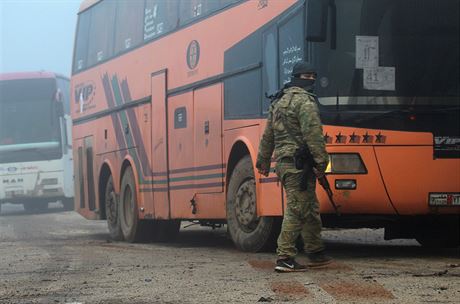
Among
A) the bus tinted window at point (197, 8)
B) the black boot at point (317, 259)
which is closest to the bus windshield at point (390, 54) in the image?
the black boot at point (317, 259)

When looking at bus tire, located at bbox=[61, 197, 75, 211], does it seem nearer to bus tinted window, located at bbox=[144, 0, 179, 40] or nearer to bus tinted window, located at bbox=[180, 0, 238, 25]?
bus tinted window, located at bbox=[144, 0, 179, 40]

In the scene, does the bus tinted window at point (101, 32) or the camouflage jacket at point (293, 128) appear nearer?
the camouflage jacket at point (293, 128)

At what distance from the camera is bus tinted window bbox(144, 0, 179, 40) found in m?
12.8

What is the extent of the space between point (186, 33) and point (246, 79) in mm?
2184

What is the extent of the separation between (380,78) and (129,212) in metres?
6.76

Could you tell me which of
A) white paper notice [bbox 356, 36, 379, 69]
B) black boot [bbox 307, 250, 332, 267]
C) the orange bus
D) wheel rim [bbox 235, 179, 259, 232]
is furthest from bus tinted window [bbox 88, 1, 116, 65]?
black boot [bbox 307, 250, 332, 267]

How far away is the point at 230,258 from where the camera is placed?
973 centimetres

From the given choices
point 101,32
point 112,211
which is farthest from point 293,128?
point 101,32

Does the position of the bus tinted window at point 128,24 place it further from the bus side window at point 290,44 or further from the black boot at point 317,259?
the black boot at point 317,259

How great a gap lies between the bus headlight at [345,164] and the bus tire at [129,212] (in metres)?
6.06

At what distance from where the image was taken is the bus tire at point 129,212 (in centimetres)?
1434

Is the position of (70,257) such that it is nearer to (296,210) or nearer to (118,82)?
(296,210)

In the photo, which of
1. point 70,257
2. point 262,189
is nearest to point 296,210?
point 262,189

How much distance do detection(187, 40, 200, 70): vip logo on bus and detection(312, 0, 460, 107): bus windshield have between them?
3211mm
